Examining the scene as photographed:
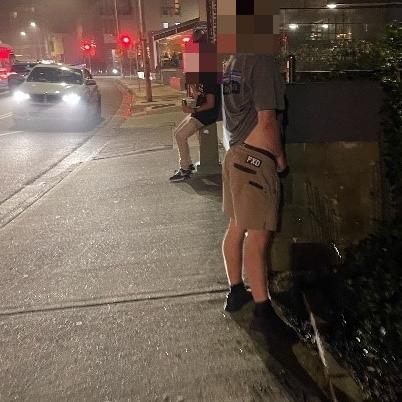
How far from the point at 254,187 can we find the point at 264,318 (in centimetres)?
80

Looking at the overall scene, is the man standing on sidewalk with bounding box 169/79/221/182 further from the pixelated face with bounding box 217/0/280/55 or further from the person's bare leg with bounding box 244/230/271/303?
the person's bare leg with bounding box 244/230/271/303

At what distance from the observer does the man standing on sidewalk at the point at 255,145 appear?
114 inches

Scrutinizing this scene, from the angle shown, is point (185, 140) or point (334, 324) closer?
point (334, 324)

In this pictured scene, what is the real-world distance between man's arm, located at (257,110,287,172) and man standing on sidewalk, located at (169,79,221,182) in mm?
2789

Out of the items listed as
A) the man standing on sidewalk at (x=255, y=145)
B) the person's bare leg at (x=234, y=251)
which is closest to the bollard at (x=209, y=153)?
the person's bare leg at (x=234, y=251)

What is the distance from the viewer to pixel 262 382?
8.81 feet

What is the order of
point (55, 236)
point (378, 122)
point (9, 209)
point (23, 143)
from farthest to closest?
point (23, 143)
point (9, 209)
point (55, 236)
point (378, 122)

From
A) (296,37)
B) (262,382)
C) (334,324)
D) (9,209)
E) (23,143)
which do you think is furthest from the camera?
(23,143)

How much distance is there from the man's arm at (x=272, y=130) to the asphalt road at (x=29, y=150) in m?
4.87

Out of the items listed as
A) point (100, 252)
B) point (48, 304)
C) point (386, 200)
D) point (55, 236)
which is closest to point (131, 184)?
point (55, 236)

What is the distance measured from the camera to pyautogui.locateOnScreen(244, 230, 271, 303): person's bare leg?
3.12 m

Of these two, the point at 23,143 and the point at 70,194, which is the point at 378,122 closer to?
the point at 70,194

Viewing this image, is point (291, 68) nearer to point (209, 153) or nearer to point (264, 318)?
point (264, 318)

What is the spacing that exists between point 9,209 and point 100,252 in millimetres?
2317
